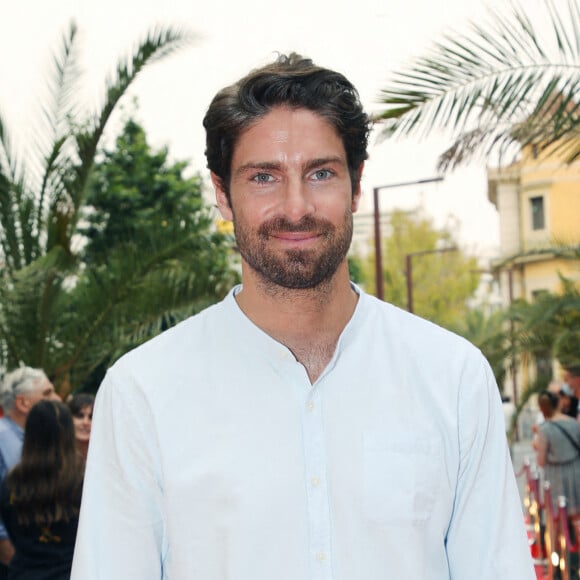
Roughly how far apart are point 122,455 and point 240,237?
19.6 inches

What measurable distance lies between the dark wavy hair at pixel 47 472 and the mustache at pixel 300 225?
291cm

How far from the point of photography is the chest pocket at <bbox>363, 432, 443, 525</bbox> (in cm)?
204

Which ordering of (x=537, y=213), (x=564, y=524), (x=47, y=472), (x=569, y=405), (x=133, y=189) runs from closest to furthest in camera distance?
(x=47, y=472) → (x=564, y=524) → (x=569, y=405) → (x=133, y=189) → (x=537, y=213)

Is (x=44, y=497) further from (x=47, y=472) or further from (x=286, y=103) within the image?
(x=286, y=103)

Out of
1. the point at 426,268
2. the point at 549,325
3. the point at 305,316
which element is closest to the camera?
the point at 305,316

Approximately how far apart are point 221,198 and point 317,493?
27.4 inches

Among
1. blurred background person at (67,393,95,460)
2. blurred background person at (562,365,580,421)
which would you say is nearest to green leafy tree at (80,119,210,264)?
blurred background person at (562,365,580,421)

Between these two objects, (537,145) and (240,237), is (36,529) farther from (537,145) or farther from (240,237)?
(537,145)

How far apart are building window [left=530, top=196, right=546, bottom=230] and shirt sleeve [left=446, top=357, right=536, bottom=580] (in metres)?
42.7

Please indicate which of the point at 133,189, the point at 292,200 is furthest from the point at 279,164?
the point at 133,189

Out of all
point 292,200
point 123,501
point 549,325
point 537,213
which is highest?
point 537,213

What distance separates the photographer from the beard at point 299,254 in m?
2.14

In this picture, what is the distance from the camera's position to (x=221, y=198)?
2.37 metres

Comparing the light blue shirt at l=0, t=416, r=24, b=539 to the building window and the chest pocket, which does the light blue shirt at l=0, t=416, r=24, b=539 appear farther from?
the building window
